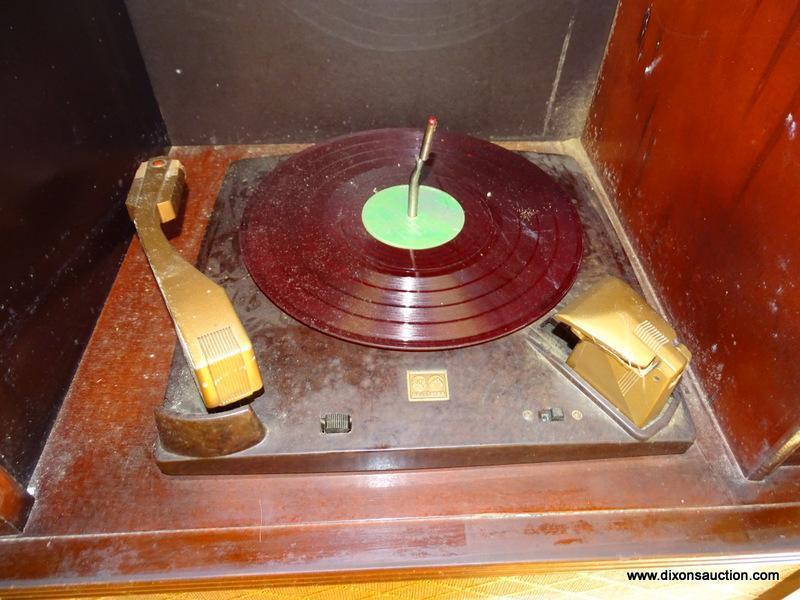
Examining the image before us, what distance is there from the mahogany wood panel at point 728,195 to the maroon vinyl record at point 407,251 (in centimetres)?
15

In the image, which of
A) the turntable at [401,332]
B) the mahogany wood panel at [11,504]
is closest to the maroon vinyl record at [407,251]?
the turntable at [401,332]

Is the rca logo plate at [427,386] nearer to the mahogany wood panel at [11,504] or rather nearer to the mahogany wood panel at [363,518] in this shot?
the mahogany wood panel at [363,518]

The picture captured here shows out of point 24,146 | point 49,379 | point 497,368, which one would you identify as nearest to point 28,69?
point 24,146

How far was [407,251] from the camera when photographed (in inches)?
31.7

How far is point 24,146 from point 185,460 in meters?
0.44

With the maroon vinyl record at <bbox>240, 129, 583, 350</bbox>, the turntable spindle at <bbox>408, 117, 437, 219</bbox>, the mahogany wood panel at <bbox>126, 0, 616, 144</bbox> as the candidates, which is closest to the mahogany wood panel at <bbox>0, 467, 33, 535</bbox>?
A: the maroon vinyl record at <bbox>240, 129, 583, 350</bbox>

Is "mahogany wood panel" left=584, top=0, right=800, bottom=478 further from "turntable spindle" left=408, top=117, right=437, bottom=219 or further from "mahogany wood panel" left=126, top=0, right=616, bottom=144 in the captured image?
"turntable spindle" left=408, top=117, right=437, bottom=219

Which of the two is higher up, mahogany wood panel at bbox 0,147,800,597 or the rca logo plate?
the rca logo plate

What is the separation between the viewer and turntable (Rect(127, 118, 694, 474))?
63 cm

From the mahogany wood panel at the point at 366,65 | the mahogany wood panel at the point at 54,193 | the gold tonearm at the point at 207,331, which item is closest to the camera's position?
the gold tonearm at the point at 207,331

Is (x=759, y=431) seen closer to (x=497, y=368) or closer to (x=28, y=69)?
(x=497, y=368)

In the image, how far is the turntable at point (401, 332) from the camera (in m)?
0.63

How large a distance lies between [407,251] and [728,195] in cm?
41

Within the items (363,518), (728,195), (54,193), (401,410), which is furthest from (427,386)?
(54,193)
